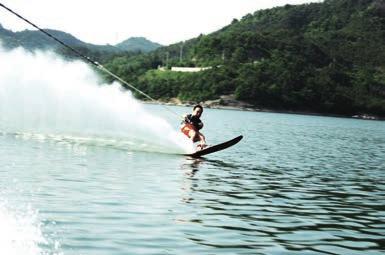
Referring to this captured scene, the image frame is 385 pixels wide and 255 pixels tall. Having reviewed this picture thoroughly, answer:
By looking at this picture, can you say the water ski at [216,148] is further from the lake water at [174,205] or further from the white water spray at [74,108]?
the white water spray at [74,108]

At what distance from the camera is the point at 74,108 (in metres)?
50.2

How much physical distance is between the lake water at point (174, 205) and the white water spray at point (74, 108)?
495cm

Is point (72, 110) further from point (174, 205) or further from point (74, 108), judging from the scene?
point (174, 205)

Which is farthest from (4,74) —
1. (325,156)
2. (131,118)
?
(325,156)

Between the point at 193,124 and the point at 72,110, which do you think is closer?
the point at 193,124

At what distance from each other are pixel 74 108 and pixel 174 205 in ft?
112

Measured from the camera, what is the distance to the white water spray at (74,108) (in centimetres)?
3656

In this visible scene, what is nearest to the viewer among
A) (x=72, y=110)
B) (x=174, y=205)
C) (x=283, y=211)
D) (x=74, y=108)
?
(x=174, y=205)

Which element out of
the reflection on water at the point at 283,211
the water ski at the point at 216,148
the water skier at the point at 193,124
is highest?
the water skier at the point at 193,124

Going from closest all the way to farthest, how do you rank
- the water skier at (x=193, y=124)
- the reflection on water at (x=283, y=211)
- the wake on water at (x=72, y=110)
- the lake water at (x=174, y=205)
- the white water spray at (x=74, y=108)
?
the lake water at (x=174, y=205) → the reflection on water at (x=283, y=211) → the water skier at (x=193, y=124) → the wake on water at (x=72, y=110) → the white water spray at (x=74, y=108)

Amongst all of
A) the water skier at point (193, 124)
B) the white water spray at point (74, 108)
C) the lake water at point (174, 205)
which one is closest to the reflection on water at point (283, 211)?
the lake water at point (174, 205)

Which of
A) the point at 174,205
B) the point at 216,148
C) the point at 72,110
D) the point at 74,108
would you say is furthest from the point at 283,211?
the point at 74,108

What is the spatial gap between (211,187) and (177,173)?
3.02 metres

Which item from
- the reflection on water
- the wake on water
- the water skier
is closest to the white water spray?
the wake on water
